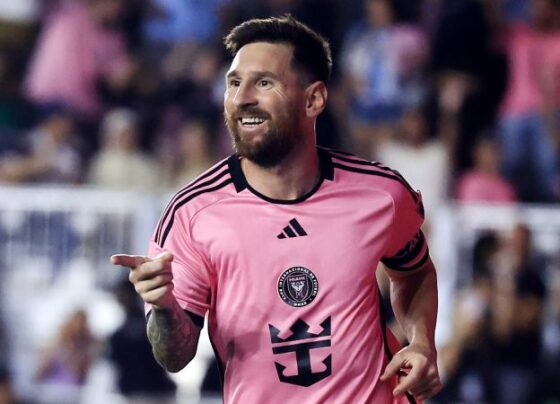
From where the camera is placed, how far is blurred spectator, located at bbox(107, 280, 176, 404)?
8508 mm

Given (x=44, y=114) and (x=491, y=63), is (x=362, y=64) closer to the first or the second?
(x=491, y=63)

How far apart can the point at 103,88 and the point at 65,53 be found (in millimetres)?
419

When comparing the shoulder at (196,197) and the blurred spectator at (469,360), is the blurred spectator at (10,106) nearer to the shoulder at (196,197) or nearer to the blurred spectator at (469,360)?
the blurred spectator at (469,360)

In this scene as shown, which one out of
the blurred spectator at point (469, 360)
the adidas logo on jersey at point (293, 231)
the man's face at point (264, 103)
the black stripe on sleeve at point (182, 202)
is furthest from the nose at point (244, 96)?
the blurred spectator at point (469, 360)

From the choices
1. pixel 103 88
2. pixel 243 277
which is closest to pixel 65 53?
pixel 103 88

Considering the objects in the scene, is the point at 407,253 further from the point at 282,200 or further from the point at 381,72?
the point at 381,72

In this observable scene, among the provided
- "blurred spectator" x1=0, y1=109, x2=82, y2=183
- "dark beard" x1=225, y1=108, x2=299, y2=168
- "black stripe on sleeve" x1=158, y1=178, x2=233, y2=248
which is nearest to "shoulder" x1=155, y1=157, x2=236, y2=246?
"black stripe on sleeve" x1=158, y1=178, x2=233, y2=248

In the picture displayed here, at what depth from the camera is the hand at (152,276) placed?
11.7 ft

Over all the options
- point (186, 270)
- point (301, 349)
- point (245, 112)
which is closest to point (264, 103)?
point (245, 112)

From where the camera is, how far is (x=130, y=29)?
10.4m

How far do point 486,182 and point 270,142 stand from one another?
5179 millimetres

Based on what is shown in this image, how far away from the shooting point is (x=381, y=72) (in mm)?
9594

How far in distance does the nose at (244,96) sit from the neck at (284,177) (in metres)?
0.23

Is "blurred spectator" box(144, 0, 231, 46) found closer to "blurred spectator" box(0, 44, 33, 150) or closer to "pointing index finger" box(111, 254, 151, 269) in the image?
"blurred spectator" box(0, 44, 33, 150)
